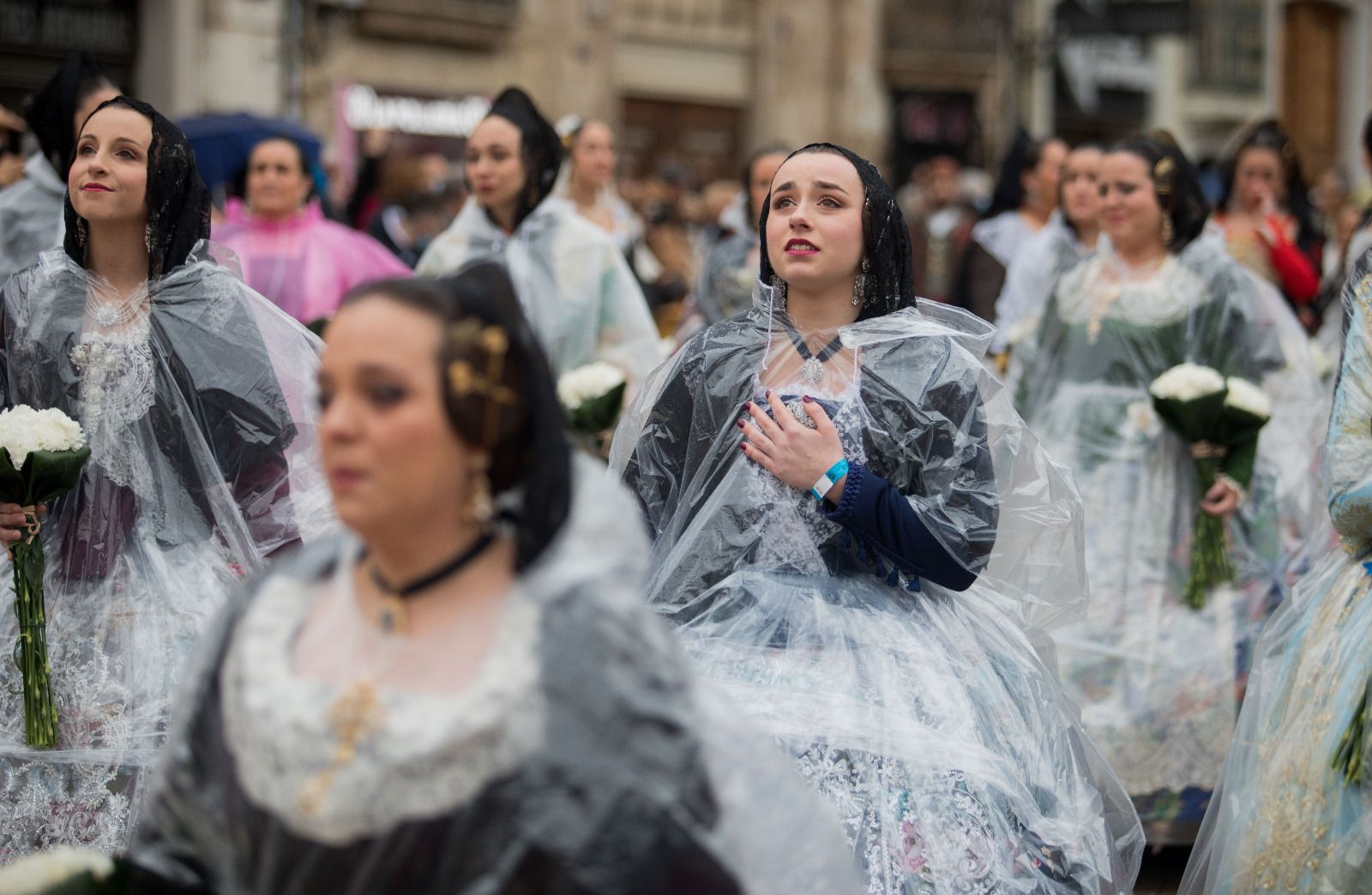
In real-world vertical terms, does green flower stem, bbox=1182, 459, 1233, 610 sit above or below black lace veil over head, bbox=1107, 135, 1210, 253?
below

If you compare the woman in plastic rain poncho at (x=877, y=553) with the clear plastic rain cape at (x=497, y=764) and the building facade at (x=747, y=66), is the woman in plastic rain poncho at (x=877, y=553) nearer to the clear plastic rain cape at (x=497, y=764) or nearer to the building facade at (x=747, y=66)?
the clear plastic rain cape at (x=497, y=764)

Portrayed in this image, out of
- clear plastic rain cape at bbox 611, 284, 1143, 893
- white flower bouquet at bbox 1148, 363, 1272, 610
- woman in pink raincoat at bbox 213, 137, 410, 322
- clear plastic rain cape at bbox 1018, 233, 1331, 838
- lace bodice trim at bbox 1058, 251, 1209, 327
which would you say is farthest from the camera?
woman in pink raincoat at bbox 213, 137, 410, 322

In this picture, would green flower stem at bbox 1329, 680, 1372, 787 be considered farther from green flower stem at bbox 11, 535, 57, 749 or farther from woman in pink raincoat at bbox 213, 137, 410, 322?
woman in pink raincoat at bbox 213, 137, 410, 322

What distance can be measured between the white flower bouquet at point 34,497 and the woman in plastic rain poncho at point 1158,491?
350cm

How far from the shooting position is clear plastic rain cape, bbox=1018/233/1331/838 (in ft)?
19.9

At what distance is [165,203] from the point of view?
14.7 ft

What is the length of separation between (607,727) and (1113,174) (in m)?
4.57

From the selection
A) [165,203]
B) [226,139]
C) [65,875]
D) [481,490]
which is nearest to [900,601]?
[481,490]

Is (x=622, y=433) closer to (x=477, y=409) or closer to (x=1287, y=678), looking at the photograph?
(x=1287, y=678)

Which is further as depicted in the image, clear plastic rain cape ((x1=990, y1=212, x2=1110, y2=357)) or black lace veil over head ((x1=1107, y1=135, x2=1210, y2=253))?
clear plastic rain cape ((x1=990, y1=212, x2=1110, y2=357))

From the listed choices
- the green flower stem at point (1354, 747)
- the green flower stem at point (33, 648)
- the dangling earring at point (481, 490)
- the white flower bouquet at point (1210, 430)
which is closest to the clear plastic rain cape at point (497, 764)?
the dangling earring at point (481, 490)

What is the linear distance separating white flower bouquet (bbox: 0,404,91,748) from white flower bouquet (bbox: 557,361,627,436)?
97.2 inches

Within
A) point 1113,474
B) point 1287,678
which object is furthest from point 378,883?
point 1113,474

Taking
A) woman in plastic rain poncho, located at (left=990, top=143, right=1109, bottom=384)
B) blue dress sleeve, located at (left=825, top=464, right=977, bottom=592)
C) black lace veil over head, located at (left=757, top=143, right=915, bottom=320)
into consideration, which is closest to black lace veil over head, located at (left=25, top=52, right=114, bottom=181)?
black lace veil over head, located at (left=757, top=143, right=915, bottom=320)
